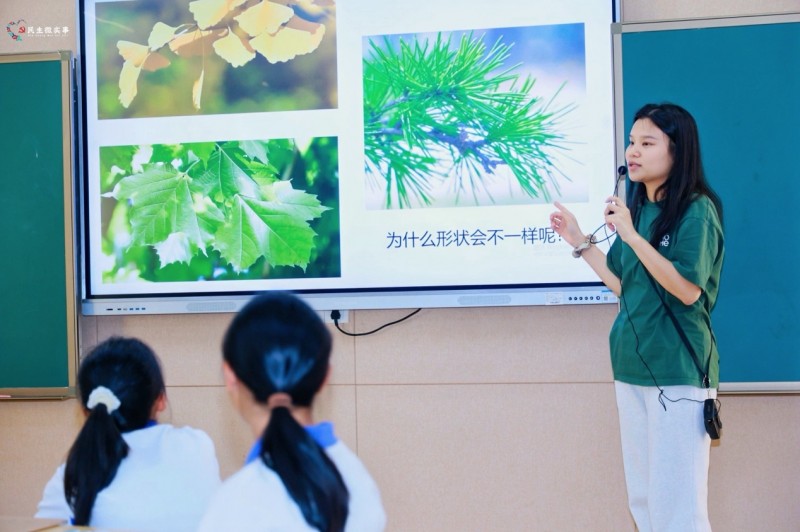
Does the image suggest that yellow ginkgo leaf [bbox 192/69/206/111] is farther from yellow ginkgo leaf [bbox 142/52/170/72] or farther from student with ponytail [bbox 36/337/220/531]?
student with ponytail [bbox 36/337/220/531]

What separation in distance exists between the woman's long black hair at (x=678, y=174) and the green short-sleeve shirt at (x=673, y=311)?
2 cm

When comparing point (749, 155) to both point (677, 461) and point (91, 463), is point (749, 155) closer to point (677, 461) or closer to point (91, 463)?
point (677, 461)

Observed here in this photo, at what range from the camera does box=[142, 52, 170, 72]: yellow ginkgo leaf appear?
11.4 ft

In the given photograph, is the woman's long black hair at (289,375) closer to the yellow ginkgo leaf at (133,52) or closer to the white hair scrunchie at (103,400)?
the white hair scrunchie at (103,400)

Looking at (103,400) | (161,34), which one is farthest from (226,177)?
(103,400)

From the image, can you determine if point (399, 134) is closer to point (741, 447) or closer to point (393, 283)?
point (393, 283)

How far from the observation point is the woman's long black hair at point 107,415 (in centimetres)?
169

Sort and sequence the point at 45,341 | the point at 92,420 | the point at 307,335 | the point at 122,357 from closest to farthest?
the point at 307,335 < the point at 92,420 < the point at 122,357 < the point at 45,341

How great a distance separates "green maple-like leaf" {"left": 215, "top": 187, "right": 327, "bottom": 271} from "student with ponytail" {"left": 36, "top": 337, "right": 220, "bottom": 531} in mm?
1555

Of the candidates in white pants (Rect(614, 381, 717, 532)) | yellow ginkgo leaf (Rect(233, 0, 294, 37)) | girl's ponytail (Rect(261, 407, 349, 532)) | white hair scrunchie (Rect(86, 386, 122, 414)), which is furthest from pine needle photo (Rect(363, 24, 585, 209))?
girl's ponytail (Rect(261, 407, 349, 532))

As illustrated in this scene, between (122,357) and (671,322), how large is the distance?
4.61 ft

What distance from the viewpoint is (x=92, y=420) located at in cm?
174

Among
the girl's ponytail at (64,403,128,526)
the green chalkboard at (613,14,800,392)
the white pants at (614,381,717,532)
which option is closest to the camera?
the girl's ponytail at (64,403,128,526)

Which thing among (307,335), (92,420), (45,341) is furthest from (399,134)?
(307,335)
